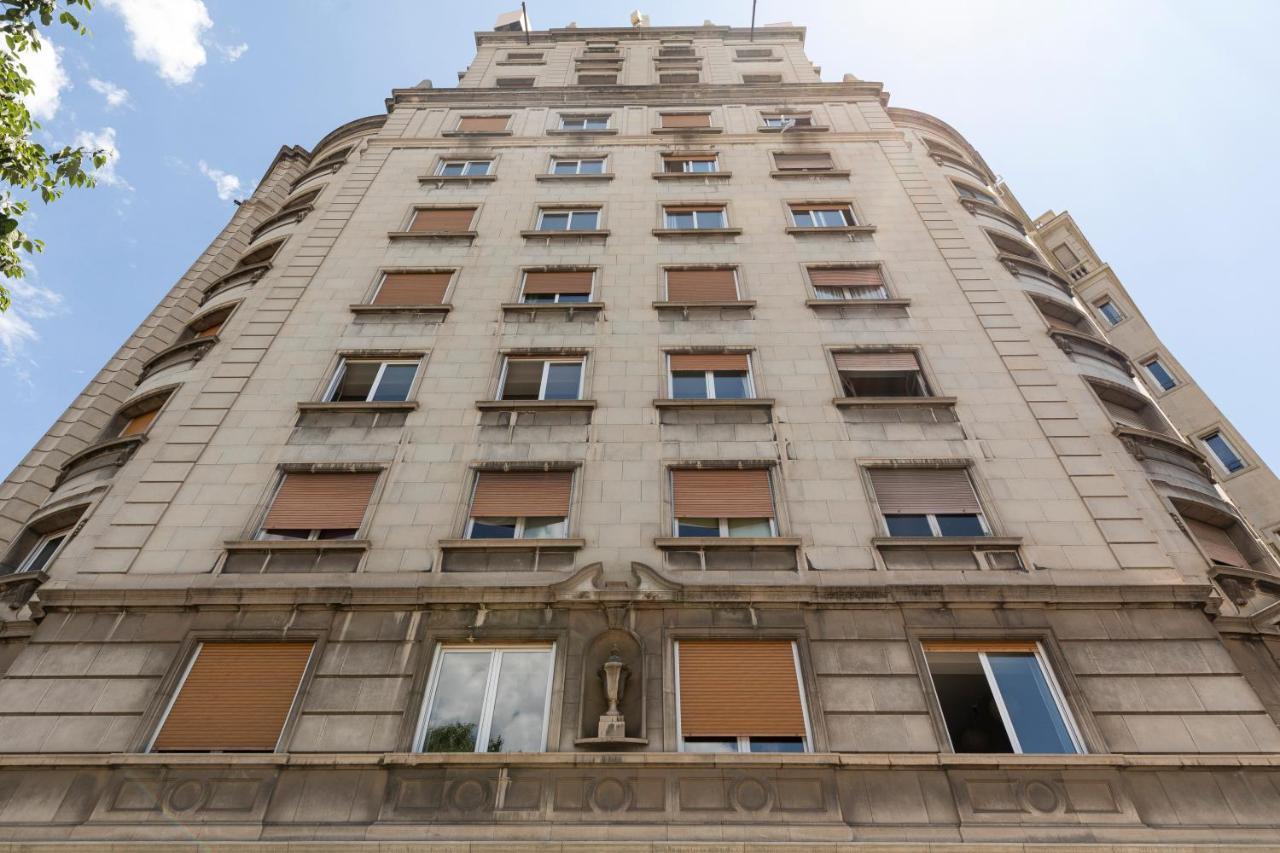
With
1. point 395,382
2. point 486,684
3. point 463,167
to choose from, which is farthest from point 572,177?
point 486,684

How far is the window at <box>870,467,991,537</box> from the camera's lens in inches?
443

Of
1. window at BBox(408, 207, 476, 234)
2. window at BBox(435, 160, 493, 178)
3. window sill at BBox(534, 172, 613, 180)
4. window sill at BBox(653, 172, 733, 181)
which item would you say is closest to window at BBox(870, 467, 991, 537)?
window sill at BBox(653, 172, 733, 181)

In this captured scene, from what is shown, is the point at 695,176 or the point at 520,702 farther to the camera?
the point at 695,176

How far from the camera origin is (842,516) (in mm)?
11172

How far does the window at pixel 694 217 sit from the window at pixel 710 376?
16.9 feet

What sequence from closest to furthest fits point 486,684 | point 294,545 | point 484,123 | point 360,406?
point 486,684 < point 294,545 < point 360,406 < point 484,123

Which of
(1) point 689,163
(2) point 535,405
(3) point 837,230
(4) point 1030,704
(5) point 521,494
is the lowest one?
(4) point 1030,704

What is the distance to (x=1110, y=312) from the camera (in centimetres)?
3073

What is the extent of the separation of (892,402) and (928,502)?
6.82 ft

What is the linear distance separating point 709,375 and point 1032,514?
5896mm

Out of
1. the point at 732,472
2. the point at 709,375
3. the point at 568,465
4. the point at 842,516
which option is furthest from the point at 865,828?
the point at 709,375

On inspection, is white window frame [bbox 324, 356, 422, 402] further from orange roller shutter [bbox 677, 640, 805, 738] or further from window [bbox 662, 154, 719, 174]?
window [bbox 662, 154, 719, 174]

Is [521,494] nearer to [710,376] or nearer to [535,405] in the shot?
[535,405]

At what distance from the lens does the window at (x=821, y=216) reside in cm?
1816
